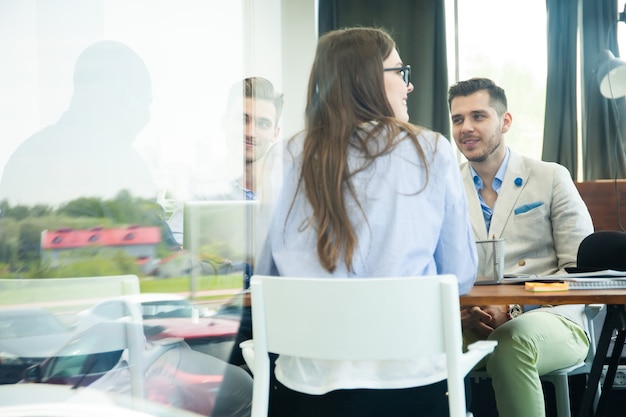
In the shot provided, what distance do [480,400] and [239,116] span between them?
56.3 inches

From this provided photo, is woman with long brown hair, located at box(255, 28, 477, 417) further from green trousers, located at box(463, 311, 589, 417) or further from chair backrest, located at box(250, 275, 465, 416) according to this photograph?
green trousers, located at box(463, 311, 589, 417)

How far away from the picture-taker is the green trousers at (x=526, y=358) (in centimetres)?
183

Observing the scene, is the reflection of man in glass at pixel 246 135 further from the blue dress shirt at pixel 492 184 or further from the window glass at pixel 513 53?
the window glass at pixel 513 53

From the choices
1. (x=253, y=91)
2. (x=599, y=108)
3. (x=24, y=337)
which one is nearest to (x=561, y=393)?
(x=24, y=337)

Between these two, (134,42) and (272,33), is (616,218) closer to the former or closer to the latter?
(272,33)

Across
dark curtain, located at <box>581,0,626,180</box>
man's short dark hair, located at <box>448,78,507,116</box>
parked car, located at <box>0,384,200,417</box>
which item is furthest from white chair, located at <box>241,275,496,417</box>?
dark curtain, located at <box>581,0,626,180</box>

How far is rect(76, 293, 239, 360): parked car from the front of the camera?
1932 millimetres

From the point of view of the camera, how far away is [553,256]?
93.8 inches

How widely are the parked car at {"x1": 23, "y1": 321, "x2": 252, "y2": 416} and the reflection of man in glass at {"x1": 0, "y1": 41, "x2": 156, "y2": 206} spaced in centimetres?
40


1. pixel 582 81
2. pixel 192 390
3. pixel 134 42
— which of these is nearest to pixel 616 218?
pixel 582 81

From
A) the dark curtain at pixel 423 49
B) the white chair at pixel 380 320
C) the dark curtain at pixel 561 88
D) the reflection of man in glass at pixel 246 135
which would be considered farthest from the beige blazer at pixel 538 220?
the dark curtain at pixel 423 49

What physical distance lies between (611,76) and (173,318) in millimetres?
3529

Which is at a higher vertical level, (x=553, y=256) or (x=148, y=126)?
(x=148, y=126)

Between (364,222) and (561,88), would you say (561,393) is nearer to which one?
(364,222)
